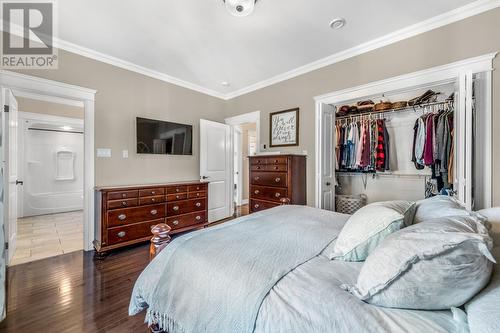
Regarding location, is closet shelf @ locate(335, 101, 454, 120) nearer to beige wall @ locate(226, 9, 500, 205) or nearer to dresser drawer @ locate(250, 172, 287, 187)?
beige wall @ locate(226, 9, 500, 205)

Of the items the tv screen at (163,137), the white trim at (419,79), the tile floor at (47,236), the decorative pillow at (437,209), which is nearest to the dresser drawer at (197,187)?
the tv screen at (163,137)

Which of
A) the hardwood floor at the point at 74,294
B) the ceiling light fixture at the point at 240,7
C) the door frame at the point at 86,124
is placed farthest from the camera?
the door frame at the point at 86,124

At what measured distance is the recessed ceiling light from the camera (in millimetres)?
2277

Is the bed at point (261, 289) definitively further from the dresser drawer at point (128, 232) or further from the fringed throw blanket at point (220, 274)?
the dresser drawer at point (128, 232)

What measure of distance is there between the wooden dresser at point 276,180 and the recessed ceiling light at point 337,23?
61.4 inches

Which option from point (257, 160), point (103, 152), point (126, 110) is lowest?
point (257, 160)

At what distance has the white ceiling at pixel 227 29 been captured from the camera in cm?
210

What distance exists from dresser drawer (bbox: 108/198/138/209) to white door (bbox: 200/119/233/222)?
133cm

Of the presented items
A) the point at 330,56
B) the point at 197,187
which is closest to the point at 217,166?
the point at 197,187

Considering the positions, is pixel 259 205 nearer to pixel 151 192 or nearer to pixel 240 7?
pixel 151 192

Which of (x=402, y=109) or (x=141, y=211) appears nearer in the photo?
(x=141, y=211)

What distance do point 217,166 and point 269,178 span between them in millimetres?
1491

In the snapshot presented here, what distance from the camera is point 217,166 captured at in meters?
4.29

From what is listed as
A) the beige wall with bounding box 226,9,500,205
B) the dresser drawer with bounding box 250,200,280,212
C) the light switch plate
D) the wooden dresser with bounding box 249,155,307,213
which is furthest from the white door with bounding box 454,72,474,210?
the light switch plate
